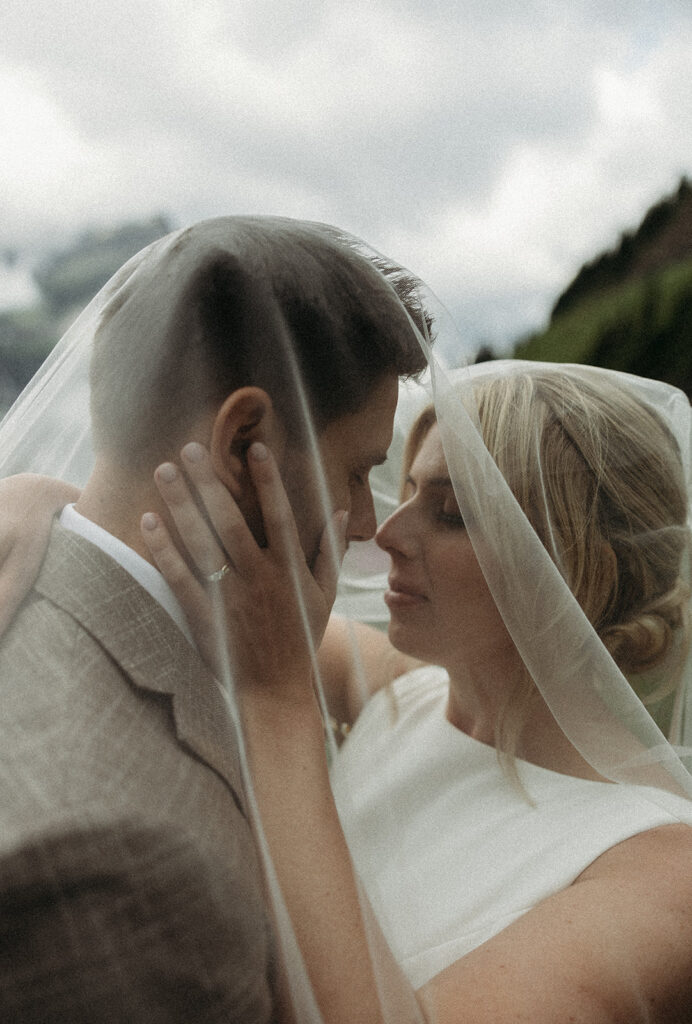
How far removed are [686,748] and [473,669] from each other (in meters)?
0.42

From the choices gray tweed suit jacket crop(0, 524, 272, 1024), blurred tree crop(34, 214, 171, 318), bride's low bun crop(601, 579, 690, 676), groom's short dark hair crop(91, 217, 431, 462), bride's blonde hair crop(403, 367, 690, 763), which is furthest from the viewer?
bride's low bun crop(601, 579, 690, 676)

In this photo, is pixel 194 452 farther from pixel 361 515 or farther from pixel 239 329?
pixel 361 515

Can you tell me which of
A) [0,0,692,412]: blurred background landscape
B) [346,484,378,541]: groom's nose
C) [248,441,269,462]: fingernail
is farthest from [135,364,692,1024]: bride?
[0,0,692,412]: blurred background landscape

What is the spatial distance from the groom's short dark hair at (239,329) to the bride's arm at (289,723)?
9 centimetres

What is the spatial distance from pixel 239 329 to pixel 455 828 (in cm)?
103

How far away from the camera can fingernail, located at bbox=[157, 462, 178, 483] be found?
0.95 m

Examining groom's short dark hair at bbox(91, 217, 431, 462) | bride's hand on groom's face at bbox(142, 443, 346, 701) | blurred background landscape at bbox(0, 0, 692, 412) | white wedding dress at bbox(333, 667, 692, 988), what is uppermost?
blurred background landscape at bbox(0, 0, 692, 412)

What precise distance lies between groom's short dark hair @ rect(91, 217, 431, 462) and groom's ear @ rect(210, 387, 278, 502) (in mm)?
14

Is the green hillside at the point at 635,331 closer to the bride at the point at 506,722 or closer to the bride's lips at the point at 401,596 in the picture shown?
the bride at the point at 506,722

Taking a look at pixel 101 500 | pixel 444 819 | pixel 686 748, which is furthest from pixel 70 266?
pixel 686 748

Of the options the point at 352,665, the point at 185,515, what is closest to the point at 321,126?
the point at 185,515

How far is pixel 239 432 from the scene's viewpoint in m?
0.96

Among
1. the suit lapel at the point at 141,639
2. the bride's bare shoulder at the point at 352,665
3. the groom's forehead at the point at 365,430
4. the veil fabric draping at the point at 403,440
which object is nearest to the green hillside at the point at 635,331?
the veil fabric draping at the point at 403,440

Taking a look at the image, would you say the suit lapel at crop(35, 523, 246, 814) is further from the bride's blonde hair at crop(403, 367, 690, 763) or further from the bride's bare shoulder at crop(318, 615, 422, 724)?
the bride's blonde hair at crop(403, 367, 690, 763)
